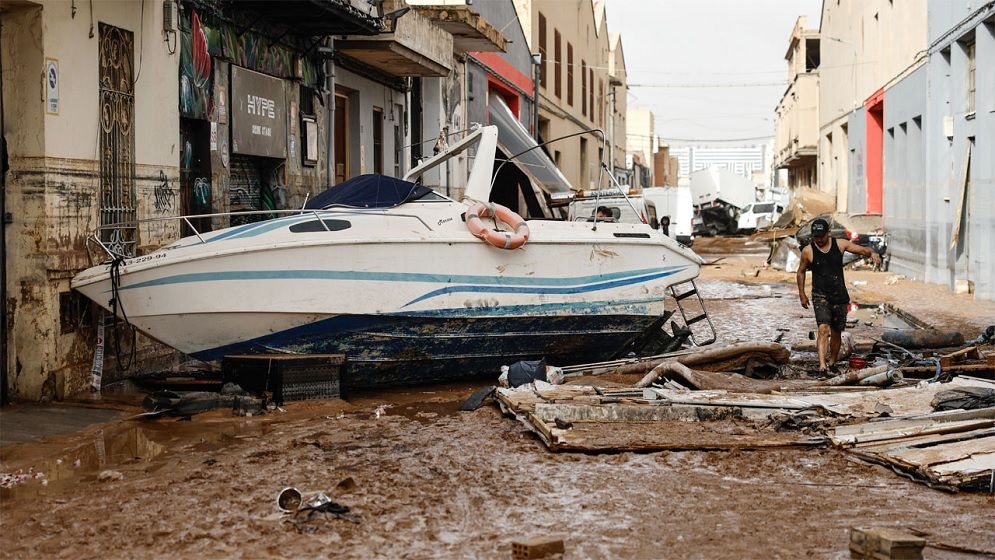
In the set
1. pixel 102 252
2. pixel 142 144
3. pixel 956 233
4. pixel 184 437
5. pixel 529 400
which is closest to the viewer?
pixel 184 437

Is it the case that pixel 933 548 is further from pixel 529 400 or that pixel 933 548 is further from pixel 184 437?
pixel 184 437

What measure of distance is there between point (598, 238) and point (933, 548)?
18.7ft

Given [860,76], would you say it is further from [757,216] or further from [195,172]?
[195,172]

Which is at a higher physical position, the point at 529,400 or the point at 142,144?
the point at 142,144

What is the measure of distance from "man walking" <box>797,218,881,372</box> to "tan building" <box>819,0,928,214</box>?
528 inches

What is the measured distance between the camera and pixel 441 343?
383 inches

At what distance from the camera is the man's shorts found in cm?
1055

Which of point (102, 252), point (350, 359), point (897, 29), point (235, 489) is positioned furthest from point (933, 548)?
point (897, 29)

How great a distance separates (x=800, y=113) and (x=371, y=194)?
4449cm

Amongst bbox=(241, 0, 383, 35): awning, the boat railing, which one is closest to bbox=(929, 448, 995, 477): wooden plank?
the boat railing

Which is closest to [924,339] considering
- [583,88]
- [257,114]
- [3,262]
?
[257,114]

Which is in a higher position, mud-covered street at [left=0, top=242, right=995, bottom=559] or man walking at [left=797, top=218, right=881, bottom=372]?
man walking at [left=797, top=218, right=881, bottom=372]

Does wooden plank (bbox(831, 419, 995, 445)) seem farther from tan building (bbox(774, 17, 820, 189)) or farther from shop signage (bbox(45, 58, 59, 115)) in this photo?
tan building (bbox(774, 17, 820, 189))

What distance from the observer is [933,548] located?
4938mm
